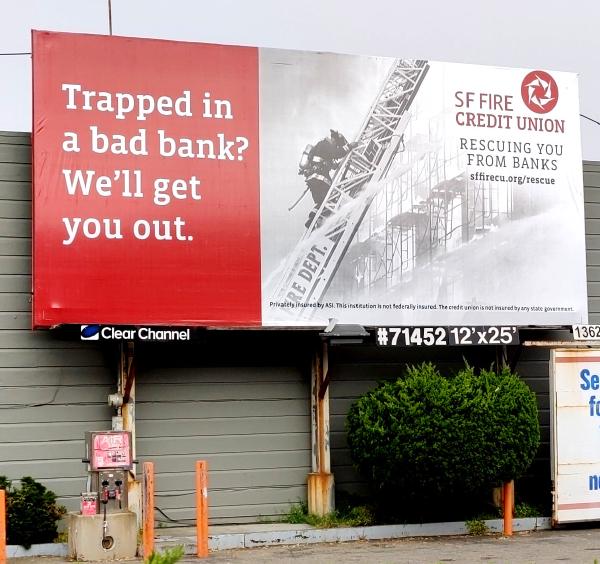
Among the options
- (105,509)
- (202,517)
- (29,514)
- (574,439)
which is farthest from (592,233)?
(29,514)

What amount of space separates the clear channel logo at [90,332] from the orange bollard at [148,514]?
6.33 feet

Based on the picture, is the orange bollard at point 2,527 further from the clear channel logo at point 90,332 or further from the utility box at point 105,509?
the clear channel logo at point 90,332

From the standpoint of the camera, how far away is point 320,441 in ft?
52.7

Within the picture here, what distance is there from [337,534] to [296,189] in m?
4.73

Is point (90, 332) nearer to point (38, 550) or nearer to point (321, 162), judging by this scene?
point (38, 550)

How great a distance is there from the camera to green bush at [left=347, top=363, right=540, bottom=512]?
14.8 metres

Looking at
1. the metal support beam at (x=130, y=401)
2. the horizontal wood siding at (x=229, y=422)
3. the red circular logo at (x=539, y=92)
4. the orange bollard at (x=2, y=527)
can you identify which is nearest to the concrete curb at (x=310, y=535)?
the metal support beam at (x=130, y=401)

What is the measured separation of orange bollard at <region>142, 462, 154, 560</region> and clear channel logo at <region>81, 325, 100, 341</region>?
6.33ft

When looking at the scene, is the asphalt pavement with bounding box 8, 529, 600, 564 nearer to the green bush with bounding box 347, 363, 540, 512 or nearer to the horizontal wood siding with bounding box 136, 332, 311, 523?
the green bush with bounding box 347, 363, 540, 512

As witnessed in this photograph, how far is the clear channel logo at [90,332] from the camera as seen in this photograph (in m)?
14.4

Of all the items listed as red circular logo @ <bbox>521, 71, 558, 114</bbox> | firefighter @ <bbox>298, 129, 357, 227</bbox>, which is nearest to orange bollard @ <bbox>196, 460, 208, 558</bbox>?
Result: firefighter @ <bbox>298, 129, 357, 227</bbox>

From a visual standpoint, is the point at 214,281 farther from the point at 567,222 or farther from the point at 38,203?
the point at 567,222

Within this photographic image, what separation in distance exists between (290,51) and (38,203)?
Answer: 416 cm

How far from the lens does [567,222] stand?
1706cm
